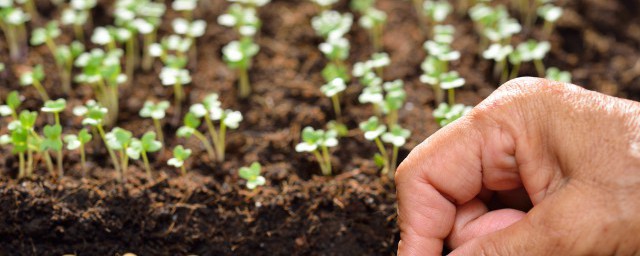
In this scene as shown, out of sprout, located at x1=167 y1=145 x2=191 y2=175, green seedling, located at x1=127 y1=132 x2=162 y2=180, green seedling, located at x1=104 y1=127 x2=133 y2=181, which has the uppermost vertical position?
green seedling, located at x1=104 y1=127 x2=133 y2=181

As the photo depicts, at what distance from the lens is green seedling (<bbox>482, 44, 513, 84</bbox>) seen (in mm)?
2443

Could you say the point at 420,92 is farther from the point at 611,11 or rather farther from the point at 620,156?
the point at 620,156

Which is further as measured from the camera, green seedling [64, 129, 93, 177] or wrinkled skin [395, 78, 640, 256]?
green seedling [64, 129, 93, 177]

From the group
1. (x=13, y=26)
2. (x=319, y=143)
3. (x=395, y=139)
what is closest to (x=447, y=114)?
(x=395, y=139)

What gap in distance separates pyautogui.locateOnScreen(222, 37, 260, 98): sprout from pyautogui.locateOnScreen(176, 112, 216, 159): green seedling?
25cm

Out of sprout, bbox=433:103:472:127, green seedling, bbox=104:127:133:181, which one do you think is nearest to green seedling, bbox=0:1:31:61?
green seedling, bbox=104:127:133:181

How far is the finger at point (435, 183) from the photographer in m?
1.75

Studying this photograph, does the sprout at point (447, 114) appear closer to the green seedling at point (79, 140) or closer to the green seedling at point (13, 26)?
the green seedling at point (79, 140)

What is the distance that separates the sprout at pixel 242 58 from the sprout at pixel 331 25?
0.24 meters

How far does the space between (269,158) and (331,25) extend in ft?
1.80

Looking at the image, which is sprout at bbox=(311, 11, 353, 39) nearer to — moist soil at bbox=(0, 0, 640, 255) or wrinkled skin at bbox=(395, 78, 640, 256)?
moist soil at bbox=(0, 0, 640, 255)

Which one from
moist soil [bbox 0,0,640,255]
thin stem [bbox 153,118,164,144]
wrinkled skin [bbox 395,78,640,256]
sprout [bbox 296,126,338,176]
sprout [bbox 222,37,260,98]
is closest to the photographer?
wrinkled skin [bbox 395,78,640,256]

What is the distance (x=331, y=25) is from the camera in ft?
8.52

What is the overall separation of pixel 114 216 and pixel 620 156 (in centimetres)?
121
